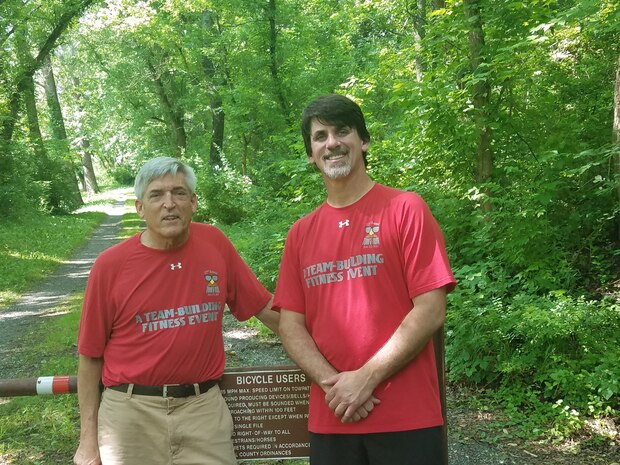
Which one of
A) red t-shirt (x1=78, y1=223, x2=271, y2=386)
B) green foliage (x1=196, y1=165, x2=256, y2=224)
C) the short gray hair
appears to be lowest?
red t-shirt (x1=78, y1=223, x2=271, y2=386)

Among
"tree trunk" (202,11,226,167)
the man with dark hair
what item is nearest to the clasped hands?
the man with dark hair

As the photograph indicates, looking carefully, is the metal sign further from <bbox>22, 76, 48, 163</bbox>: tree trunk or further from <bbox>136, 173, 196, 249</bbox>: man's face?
<bbox>22, 76, 48, 163</bbox>: tree trunk

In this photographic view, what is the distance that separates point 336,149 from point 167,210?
0.84m

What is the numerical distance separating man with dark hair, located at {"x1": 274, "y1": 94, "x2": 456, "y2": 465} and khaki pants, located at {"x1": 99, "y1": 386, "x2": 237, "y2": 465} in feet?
1.81

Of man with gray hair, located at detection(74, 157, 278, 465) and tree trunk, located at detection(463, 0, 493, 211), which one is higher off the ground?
tree trunk, located at detection(463, 0, 493, 211)

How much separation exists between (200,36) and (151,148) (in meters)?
9.94

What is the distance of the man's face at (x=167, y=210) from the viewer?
8.89ft

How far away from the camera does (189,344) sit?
2.68m

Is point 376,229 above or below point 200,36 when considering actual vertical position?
below

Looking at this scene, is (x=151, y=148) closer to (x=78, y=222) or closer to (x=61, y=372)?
(x=78, y=222)

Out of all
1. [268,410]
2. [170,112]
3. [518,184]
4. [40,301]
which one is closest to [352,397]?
[268,410]

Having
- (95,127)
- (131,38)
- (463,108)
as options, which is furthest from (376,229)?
Result: (95,127)

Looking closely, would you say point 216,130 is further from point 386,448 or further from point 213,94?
point 386,448

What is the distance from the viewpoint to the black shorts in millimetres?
2271
